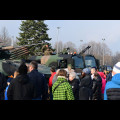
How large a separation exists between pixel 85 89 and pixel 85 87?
0.26 metres

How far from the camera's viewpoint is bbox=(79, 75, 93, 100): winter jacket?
280 inches

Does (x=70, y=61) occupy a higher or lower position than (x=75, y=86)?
higher

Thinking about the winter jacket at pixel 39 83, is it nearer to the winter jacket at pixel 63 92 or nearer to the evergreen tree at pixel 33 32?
the winter jacket at pixel 63 92

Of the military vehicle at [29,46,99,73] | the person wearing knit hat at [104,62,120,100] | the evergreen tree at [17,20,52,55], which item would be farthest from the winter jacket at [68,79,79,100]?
the evergreen tree at [17,20,52,55]

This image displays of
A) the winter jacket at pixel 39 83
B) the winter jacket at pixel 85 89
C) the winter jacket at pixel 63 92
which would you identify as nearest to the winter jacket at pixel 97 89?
the winter jacket at pixel 85 89

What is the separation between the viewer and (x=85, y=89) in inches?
286

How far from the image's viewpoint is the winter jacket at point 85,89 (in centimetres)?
712

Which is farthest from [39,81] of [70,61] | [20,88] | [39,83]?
[70,61]

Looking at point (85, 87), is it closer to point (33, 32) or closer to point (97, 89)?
point (97, 89)

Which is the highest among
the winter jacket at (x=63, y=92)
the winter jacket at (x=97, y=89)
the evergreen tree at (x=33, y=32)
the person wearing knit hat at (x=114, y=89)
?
the evergreen tree at (x=33, y=32)

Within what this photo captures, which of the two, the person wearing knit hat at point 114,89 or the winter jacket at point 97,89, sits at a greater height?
the person wearing knit hat at point 114,89
